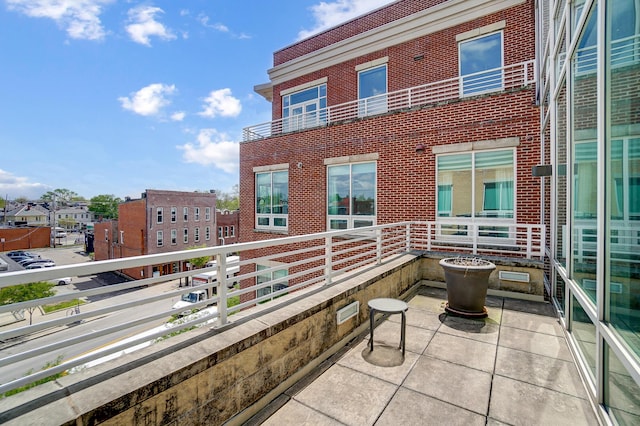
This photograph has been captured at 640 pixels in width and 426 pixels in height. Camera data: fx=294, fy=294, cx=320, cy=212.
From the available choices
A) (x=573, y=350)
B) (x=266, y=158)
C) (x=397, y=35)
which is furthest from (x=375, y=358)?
(x=397, y=35)

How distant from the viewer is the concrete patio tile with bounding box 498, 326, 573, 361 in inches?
157

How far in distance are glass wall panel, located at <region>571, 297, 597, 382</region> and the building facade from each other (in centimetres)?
1

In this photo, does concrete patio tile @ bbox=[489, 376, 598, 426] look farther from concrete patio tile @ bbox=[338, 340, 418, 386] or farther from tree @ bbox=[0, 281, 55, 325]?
tree @ bbox=[0, 281, 55, 325]

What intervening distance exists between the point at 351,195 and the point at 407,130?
9.24 feet

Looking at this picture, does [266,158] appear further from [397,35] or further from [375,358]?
[375,358]

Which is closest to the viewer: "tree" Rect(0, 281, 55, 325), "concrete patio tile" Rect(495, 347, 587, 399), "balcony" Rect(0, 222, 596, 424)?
"balcony" Rect(0, 222, 596, 424)

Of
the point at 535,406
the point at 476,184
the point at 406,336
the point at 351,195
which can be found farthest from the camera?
the point at 351,195

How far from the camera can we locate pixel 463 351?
4070 mm

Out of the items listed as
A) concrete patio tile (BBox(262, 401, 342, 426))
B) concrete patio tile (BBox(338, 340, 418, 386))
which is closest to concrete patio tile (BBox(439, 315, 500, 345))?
concrete patio tile (BBox(338, 340, 418, 386))

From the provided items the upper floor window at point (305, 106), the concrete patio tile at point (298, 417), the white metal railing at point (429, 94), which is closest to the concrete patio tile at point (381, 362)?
the concrete patio tile at point (298, 417)

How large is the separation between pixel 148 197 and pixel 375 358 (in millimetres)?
38603

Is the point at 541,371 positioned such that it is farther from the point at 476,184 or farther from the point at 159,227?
the point at 159,227

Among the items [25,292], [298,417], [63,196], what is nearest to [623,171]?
[298,417]

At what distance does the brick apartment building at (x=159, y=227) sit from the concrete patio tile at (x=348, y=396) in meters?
38.6
